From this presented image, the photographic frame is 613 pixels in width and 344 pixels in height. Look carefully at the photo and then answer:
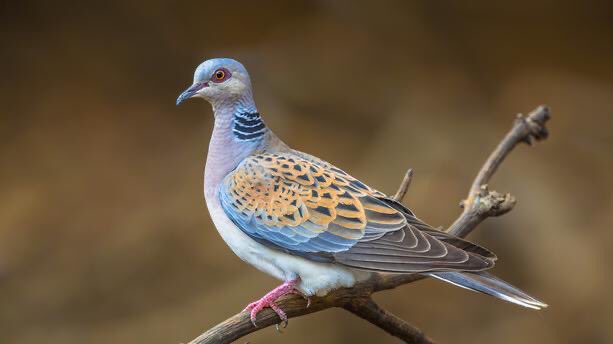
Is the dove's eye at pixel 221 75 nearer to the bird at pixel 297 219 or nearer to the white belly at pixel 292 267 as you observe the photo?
the bird at pixel 297 219

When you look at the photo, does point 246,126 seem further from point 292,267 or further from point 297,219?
point 292,267

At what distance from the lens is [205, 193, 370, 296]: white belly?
2121 mm

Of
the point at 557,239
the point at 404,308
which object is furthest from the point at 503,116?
the point at 404,308

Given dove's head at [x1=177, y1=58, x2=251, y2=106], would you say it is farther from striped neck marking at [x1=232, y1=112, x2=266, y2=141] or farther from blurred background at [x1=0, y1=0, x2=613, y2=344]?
blurred background at [x1=0, y1=0, x2=613, y2=344]

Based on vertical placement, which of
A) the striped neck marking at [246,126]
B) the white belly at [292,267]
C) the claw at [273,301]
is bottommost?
the claw at [273,301]

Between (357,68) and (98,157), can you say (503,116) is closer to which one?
(357,68)

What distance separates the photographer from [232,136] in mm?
2268

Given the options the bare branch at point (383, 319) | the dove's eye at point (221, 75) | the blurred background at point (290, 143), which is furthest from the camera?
the blurred background at point (290, 143)

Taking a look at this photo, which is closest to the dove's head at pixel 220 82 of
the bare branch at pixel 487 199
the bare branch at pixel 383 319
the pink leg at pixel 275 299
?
the pink leg at pixel 275 299

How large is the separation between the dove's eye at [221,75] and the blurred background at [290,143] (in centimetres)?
213

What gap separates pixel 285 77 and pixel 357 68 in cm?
40

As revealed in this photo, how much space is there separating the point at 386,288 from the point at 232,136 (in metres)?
0.66

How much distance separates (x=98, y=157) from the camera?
4.32m

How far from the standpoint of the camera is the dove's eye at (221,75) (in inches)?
85.2
